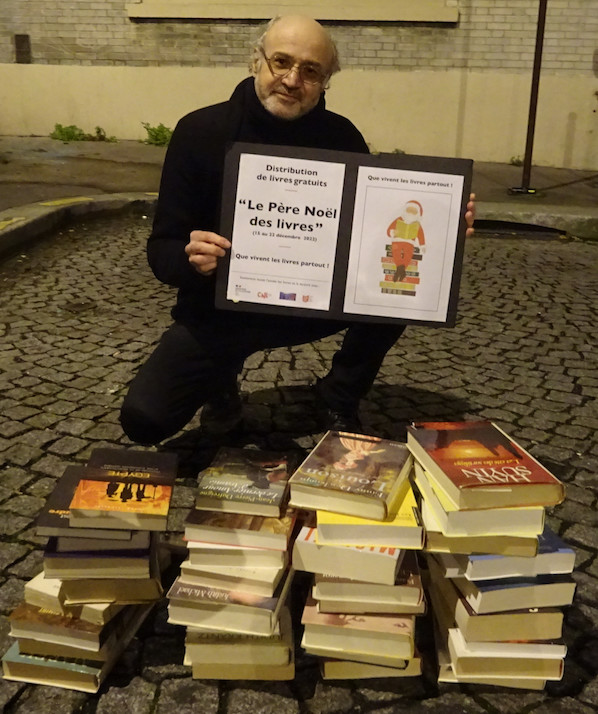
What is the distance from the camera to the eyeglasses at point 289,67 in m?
2.27

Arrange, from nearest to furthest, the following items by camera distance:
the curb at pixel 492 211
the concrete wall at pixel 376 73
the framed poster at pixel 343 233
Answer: the framed poster at pixel 343 233, the curb at pixel 492 211, the concrete wall at pixel 376 73

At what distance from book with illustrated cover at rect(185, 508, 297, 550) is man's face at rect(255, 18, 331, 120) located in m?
1.43

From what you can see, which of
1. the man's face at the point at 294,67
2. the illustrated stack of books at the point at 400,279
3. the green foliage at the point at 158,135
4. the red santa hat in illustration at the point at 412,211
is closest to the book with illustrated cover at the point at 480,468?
the illustrated stack of books at the point at 400,279

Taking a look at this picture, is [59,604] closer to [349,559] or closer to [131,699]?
[131,699]

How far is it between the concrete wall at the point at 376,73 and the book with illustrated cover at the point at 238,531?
8.96 metres

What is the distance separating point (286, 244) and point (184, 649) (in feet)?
4.13

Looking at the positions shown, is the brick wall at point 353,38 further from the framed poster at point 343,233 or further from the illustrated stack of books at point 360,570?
the illustrated stack of books at point 360,570

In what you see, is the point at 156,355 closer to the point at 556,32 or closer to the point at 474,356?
the point at 474,356

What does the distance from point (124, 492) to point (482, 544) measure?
35.4 inches

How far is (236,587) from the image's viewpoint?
1.69m

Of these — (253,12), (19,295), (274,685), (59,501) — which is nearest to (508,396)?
(274,685)

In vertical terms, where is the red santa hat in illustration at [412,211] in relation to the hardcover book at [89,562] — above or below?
above

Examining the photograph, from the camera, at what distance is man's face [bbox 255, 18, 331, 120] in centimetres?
226

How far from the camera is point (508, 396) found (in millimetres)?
3473
